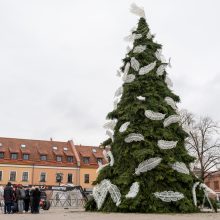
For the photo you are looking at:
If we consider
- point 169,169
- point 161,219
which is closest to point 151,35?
point 169,169

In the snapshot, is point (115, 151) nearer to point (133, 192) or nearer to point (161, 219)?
point (133, 192)

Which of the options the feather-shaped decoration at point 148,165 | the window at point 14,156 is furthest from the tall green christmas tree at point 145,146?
the window at point 14,156

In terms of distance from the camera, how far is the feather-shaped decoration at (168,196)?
13227mm

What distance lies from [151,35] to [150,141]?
583 cm

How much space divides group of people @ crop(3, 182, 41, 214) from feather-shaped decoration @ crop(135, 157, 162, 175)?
6.32 m

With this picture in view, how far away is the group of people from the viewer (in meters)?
17.1

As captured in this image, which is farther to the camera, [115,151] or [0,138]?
[0,138]

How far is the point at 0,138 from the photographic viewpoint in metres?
53.3

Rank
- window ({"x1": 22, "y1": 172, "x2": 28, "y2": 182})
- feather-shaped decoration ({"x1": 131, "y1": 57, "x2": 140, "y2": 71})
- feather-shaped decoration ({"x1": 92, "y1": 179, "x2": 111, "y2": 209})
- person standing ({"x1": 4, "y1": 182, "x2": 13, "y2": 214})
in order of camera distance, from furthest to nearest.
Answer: window ({"x1": 22, "y1": 172, "x2": 28, "y2": 182}) < person standing ({"x1": 4, "y1": 182, "x2": 13, "y2": 214}) < feather-shaped decoration ({"x1": 131, "y1": 57, "x2": 140, "y2": 71}) < feather-shaped decoration ({"x1": 92, "y1": 179, "x2": 111, "y2": 209})

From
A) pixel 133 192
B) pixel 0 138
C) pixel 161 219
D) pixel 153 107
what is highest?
pixel 0 138

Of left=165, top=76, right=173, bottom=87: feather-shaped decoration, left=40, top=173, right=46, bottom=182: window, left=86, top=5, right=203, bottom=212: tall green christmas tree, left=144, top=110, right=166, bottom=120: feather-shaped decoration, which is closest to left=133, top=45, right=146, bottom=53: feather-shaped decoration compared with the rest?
left=86, top=5, right=203, bottom=212: tall green christmas tree

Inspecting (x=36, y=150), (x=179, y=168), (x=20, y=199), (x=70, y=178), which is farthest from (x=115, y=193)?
(x=36, y=150)

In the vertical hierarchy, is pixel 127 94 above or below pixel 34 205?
above

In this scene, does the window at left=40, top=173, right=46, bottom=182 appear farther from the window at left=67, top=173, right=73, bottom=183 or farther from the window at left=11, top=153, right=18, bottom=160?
the window at left=11, top=153, right=18, bottom=160
